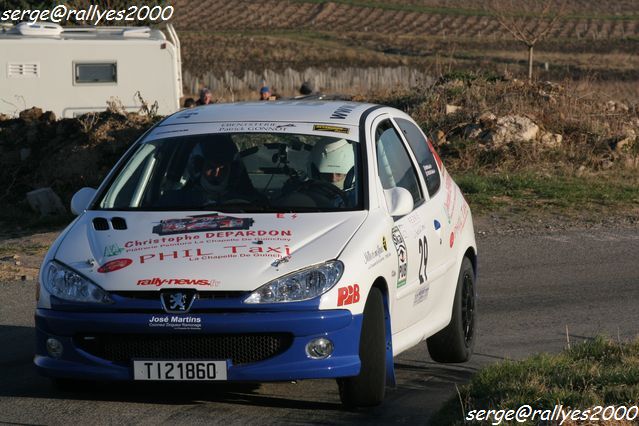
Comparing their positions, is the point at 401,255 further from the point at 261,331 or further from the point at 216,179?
the point at 216,179

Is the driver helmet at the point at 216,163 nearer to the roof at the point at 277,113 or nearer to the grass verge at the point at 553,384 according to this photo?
the roof at the point at 277,113

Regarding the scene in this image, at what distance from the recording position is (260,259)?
6.11 m

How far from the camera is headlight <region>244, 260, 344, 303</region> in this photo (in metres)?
5.97

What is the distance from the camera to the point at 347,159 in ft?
23.5

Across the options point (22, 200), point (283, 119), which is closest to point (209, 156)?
point (283, 119)

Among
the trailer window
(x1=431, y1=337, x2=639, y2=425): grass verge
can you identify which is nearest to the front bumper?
(x1=431, y1=337, x2=639, y2=425): grass verge

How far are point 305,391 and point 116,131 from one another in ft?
36.2

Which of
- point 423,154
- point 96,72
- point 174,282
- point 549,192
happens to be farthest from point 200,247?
point 96,72

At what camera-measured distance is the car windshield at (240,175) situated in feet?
22.7

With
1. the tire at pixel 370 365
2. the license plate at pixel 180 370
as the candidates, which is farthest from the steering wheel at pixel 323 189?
the license plate at pixel 180 370

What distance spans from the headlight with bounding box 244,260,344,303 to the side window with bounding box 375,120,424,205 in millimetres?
1160

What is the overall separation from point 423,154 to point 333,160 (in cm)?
100

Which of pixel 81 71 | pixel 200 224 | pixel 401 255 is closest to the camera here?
pixel 200 224

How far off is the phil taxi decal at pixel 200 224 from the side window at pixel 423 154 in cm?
153
